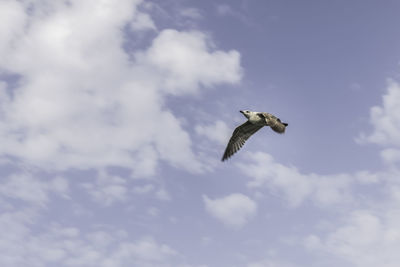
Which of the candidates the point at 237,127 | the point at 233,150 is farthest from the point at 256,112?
the point at 233,150

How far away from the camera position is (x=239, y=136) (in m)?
37.7

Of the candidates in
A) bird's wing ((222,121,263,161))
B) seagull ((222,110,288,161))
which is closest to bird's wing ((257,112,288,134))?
seagull ((222,110,288,161))

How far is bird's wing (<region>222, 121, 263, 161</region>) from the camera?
36.2 m

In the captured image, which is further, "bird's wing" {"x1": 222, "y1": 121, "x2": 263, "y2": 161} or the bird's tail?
"bird's wing" {"x1": 222, "y1": 121, "x2": 263, "y2": 161}

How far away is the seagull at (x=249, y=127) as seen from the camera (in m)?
30.0

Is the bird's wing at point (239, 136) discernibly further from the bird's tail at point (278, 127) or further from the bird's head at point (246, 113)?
the bird's tail at point (278, 127)

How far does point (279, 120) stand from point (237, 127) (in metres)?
6.26

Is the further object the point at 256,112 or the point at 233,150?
the point at 233,150

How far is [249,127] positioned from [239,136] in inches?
69.4

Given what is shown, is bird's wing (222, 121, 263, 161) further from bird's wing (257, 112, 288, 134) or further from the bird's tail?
the bird's tail

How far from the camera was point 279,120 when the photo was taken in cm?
3073

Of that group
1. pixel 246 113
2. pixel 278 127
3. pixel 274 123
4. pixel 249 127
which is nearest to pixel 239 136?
pixel 249 127

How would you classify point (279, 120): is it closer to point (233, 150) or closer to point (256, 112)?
point (256, 112)

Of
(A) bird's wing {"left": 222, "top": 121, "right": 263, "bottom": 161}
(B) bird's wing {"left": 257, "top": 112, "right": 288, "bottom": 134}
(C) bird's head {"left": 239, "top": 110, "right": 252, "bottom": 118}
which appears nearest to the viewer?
(B) bird's wing {"left": 257, "top": 112, "right": 288, "bottom": 134}
